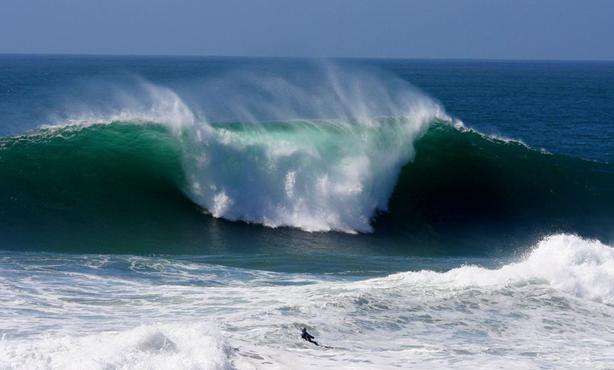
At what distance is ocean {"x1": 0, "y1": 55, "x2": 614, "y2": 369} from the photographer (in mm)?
8836

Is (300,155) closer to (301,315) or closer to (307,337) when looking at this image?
(301,315)

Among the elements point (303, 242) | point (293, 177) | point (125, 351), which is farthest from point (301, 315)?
point (293, 177)

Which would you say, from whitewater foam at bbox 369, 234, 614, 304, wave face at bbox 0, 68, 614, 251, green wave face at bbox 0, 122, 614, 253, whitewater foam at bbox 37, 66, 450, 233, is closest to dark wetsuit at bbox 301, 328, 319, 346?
whitewater foam at bbox 369, 234, 614, 304

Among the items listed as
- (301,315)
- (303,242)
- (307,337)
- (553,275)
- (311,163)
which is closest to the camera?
(307,337)

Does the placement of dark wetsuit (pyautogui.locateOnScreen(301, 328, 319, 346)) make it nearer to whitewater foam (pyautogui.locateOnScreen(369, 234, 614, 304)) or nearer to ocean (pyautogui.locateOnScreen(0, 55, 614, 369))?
ocean (pyautogui.locateOnScreen(0, 55, 614, 369))

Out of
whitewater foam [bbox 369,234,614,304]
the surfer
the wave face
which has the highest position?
the wave face

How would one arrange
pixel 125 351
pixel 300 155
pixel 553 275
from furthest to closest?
pixel 300 155, pixel 553 275, pixel 125 351

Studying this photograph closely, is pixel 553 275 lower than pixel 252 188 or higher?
lower

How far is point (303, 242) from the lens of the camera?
48.8 ft

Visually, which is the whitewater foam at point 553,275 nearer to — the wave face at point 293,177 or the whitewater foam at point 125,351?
the whitewater foam at point 125,351

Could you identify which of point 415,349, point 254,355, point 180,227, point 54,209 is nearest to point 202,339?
point 254,355

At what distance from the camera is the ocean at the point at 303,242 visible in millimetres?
8836

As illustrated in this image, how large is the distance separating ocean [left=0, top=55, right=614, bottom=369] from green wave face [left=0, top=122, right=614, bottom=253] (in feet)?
0.14

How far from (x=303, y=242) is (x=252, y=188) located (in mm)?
2289
